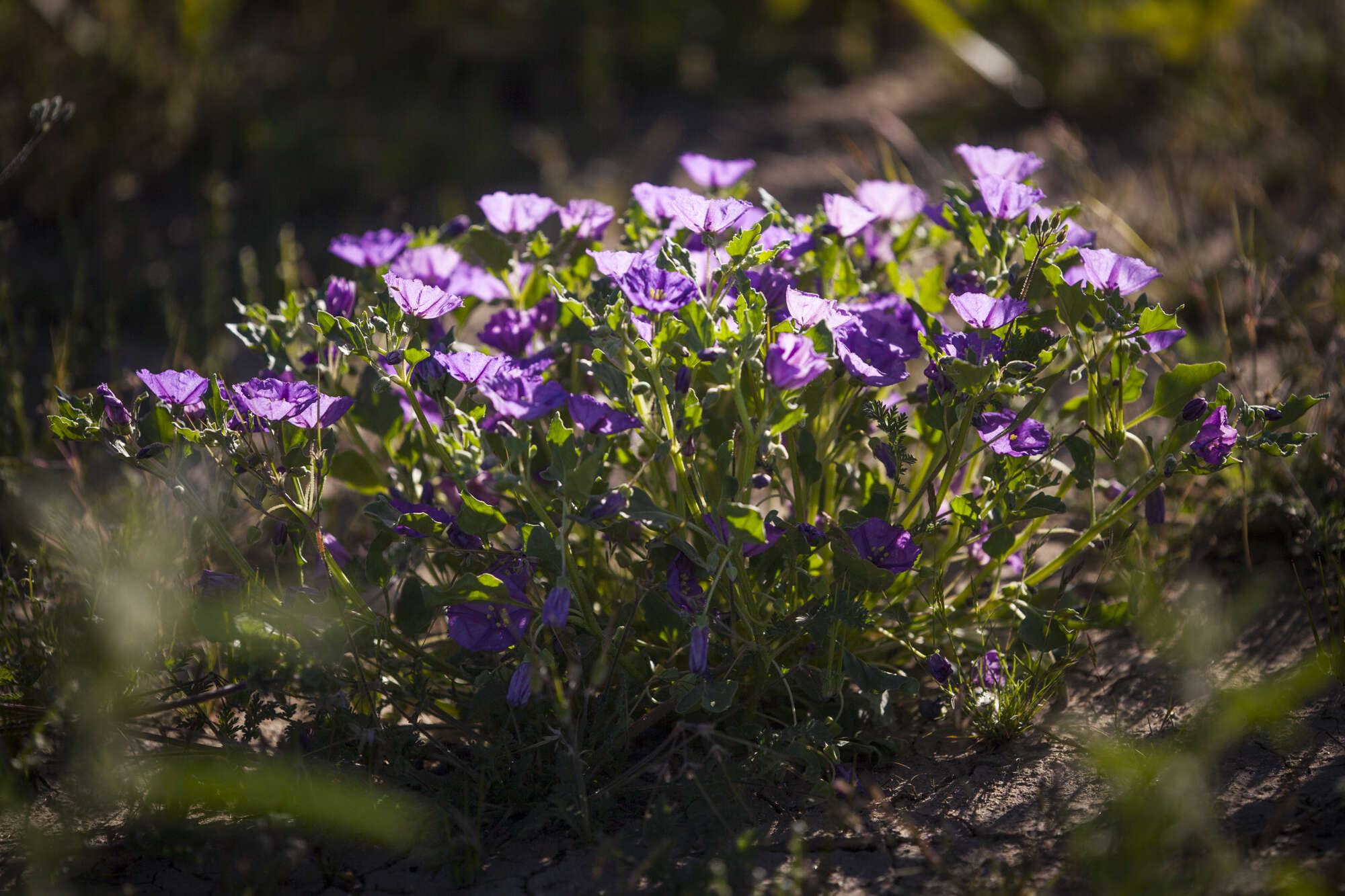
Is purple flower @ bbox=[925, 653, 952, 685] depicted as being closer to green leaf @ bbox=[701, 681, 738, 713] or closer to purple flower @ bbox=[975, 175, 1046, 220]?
green leaf @ bbox=[701, 681, 738, 713]

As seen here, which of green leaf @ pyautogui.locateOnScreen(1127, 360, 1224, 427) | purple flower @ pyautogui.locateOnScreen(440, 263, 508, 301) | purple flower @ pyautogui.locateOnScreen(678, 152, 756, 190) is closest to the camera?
green leaf @ pyautogui.locateOnScreen(1127, 360, 1224, 427)

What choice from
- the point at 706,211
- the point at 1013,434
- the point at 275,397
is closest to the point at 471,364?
the point at 275,397

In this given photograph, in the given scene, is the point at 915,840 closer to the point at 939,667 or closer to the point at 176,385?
the point at 939,667

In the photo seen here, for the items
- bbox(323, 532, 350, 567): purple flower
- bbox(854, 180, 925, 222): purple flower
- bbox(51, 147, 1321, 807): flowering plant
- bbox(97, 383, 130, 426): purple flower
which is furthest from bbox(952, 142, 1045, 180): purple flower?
bbox(97, 383, 130, 426): purple flower

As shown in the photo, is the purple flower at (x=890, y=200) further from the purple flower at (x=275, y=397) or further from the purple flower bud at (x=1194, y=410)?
the purple flower at (x=275, y=397)

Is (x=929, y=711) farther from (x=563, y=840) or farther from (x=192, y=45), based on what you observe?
(x=192, y=45)

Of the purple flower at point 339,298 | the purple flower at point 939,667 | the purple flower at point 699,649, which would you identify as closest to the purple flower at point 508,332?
the purple flower at point 339,298
